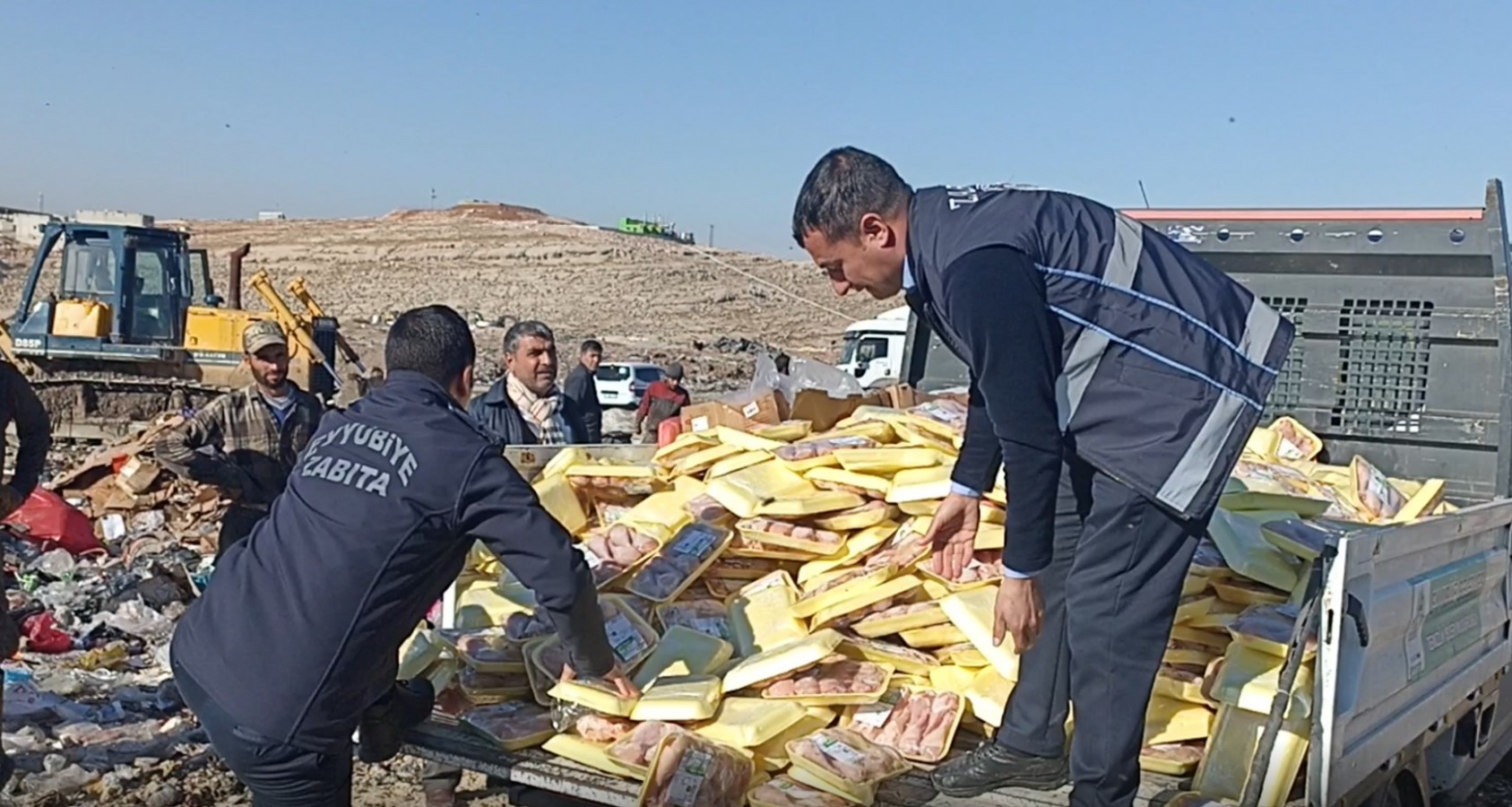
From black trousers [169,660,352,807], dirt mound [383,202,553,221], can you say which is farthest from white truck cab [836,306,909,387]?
dirt mound [383,202,553,221]

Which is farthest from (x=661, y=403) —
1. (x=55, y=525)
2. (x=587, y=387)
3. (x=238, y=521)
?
(x=238, y=521)

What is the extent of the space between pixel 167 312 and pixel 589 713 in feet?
49.3

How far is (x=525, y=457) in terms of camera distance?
4660 millimetres

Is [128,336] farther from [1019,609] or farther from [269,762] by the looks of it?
[1019,609]

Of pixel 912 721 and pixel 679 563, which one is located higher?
pixel 679 563

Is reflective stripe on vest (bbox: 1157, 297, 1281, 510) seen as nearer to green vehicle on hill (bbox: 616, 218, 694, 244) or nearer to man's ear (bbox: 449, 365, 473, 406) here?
man's ear (bbox: 449, 365, 473, 406)

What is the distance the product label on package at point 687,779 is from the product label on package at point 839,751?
30 centimetres

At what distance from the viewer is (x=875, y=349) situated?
17.1 metres

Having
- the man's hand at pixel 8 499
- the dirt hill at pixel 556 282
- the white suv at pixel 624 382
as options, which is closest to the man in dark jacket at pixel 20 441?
the man's hand at pixel 8 499

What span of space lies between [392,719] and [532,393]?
3.03m

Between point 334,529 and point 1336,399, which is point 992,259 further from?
point 1336,399

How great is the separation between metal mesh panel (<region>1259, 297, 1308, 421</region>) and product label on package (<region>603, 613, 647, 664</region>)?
118 inches

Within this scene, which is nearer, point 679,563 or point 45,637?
point 679,563

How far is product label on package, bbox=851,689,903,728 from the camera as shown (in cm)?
337
